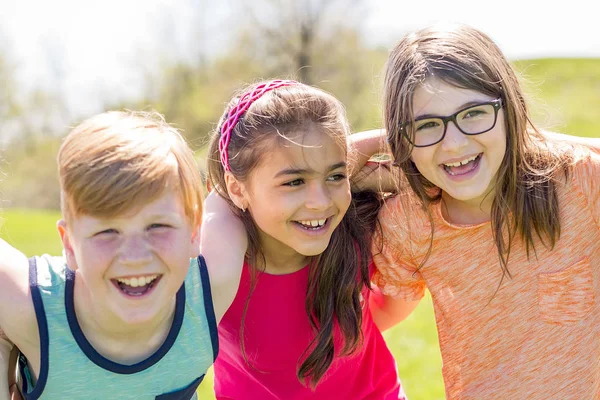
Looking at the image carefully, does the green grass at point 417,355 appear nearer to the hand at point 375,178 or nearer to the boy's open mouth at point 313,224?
the boy's open mouth at point 313,224

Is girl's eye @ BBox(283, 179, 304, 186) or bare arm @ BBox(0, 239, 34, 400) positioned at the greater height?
girl's eye @ BBox(283, 179, 304, 186)

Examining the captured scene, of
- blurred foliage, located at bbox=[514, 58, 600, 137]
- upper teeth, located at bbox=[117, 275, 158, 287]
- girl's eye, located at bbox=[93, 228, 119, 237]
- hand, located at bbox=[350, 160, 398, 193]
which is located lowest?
blurred foliage, located at bbox=[514, 58, 600, 137]

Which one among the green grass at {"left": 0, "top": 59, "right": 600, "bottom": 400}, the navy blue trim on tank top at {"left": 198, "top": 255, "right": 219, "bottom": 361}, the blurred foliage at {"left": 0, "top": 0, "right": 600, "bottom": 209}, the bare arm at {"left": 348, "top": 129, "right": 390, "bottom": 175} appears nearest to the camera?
the navy blue trim on tank top at {"left": 198, "top": 255, "right": 219, "bottom": 361}

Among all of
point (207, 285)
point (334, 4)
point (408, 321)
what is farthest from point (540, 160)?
point (334, 4)

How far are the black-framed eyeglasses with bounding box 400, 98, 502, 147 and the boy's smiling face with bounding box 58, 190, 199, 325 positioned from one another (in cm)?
104

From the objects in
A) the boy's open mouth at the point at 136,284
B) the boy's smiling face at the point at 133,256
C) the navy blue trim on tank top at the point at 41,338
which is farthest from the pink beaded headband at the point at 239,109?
the navy blue trim on tank top at the point at 41,338

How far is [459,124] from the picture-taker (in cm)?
293

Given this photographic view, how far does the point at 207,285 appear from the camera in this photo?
8.95ft

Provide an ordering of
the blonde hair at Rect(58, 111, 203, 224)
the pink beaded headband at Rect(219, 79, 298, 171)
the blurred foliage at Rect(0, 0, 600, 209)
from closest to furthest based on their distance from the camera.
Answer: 1. the blonde hair at Rect(58, 111, 203, 224)
2. the pink beaded headband at Rect(219, 79, 298, 171)
3. the blurred foliage at Rect(0, 0, 600, 209)

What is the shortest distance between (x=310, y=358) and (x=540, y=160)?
1281 millimetres

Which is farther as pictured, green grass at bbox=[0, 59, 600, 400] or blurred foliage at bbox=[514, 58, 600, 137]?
blurred foliage at bbox=[514, 58, 600, 137]

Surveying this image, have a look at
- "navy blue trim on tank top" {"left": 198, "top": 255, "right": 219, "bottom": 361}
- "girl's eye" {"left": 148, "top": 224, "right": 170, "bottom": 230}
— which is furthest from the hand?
"girl's eye" {"left": 148, "top": 224, "right": 170, "bottom": 230}

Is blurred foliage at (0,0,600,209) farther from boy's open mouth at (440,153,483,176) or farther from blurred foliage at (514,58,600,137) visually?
boy's open mouth at (440,153,483,176)

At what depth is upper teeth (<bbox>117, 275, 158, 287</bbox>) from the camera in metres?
2.44
